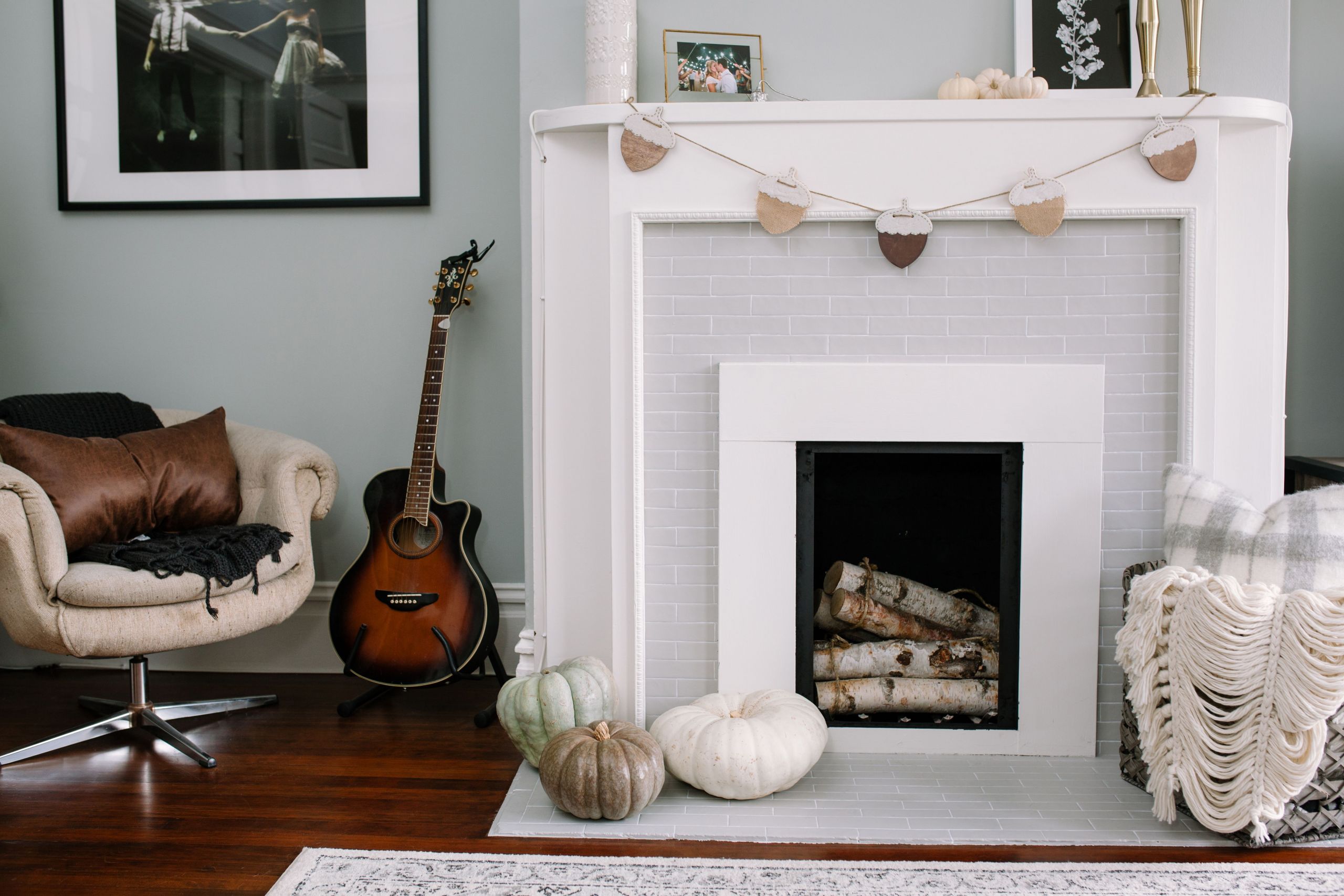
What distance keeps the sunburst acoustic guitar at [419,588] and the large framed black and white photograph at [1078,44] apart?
5.19 feet

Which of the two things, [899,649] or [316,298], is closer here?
[899,649]

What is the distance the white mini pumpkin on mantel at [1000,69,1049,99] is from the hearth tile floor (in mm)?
1451

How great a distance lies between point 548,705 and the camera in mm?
1907

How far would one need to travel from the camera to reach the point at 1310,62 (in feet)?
7.89

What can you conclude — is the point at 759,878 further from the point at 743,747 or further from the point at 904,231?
the point at 904,231

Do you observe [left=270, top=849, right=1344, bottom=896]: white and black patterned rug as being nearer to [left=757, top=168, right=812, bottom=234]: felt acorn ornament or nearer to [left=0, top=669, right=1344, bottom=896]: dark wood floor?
[left=0, top=669, right=1344, bottom=896]: dark wood floor

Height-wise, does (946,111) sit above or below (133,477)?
above

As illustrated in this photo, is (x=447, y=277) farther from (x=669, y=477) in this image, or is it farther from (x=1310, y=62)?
(x=1310, y=62)

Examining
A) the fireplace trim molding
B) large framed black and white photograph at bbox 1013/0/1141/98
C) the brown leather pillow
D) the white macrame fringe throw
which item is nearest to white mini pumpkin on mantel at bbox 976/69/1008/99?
large framed black and white photograph at bbox 1013/0/1141/98

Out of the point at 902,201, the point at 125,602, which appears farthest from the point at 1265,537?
the point at 125,602

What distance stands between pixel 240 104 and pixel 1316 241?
3.01 meters

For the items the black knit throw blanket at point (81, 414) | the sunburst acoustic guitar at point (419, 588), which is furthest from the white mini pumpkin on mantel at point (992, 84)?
the black knit throw blanket at point (81, 414)

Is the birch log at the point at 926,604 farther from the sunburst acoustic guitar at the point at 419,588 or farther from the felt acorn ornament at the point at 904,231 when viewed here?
the sunburst acoustic guitar at the point at 419,588

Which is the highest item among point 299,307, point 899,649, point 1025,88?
point 1025,88
